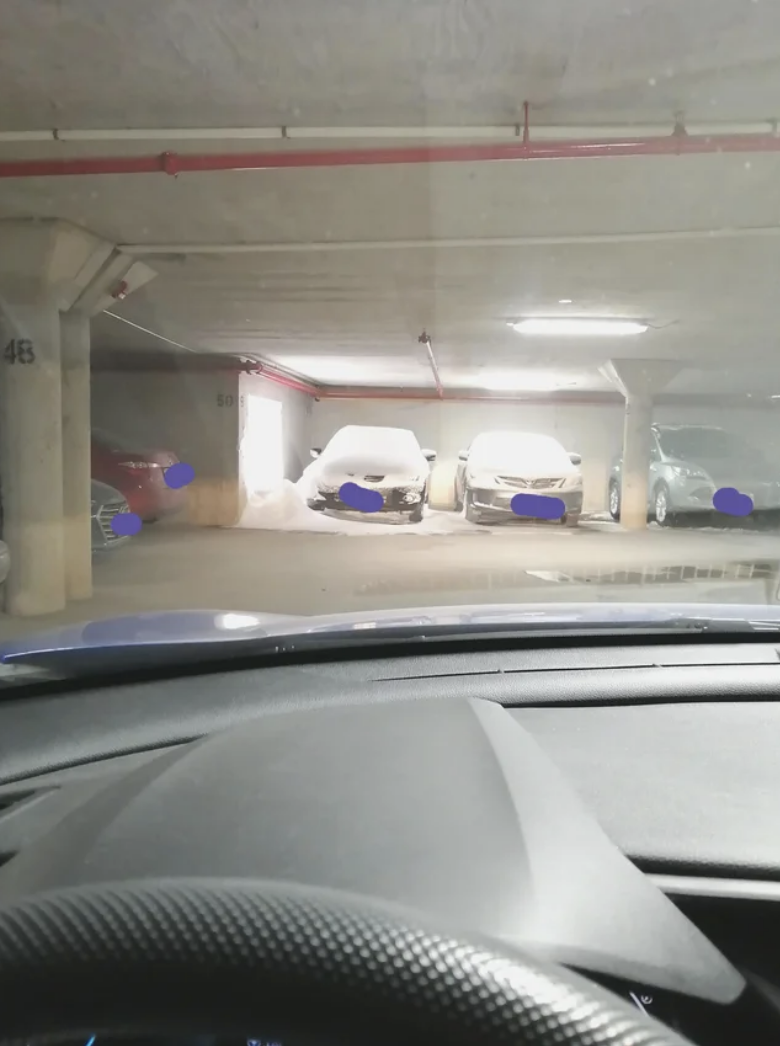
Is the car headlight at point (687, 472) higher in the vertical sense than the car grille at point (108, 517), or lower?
higher

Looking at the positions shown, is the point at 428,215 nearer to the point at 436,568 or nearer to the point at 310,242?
the point at 310,242

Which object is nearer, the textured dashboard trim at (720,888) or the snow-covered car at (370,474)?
the textured dashboard trim at (720,888)

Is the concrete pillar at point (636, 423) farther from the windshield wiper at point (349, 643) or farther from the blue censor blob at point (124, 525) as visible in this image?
the windshield wiper at point (349, 643)

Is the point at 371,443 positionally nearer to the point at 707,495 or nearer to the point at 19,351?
the point at 19,351

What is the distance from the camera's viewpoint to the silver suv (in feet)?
42.7

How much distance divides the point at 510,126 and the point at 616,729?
139 inches

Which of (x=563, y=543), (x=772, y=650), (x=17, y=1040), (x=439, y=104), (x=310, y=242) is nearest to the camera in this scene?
(x=17, y=1040)

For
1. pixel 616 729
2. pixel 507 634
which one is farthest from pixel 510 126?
pixel 616 729

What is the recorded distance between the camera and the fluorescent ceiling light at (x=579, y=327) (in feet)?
32.4

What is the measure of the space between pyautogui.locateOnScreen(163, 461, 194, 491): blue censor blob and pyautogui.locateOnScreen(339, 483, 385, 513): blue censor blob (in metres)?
2.87

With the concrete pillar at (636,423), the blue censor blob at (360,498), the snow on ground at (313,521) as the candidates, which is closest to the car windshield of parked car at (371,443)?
the blue censor blob at (360,498)

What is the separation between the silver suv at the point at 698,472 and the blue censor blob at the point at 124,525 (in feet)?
25.9

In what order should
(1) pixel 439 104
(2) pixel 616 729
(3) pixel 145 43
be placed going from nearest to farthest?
(2) pixel 616 729 < (3) pixel 145 43 < (1) pixel 439 104

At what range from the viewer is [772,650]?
282 cm
